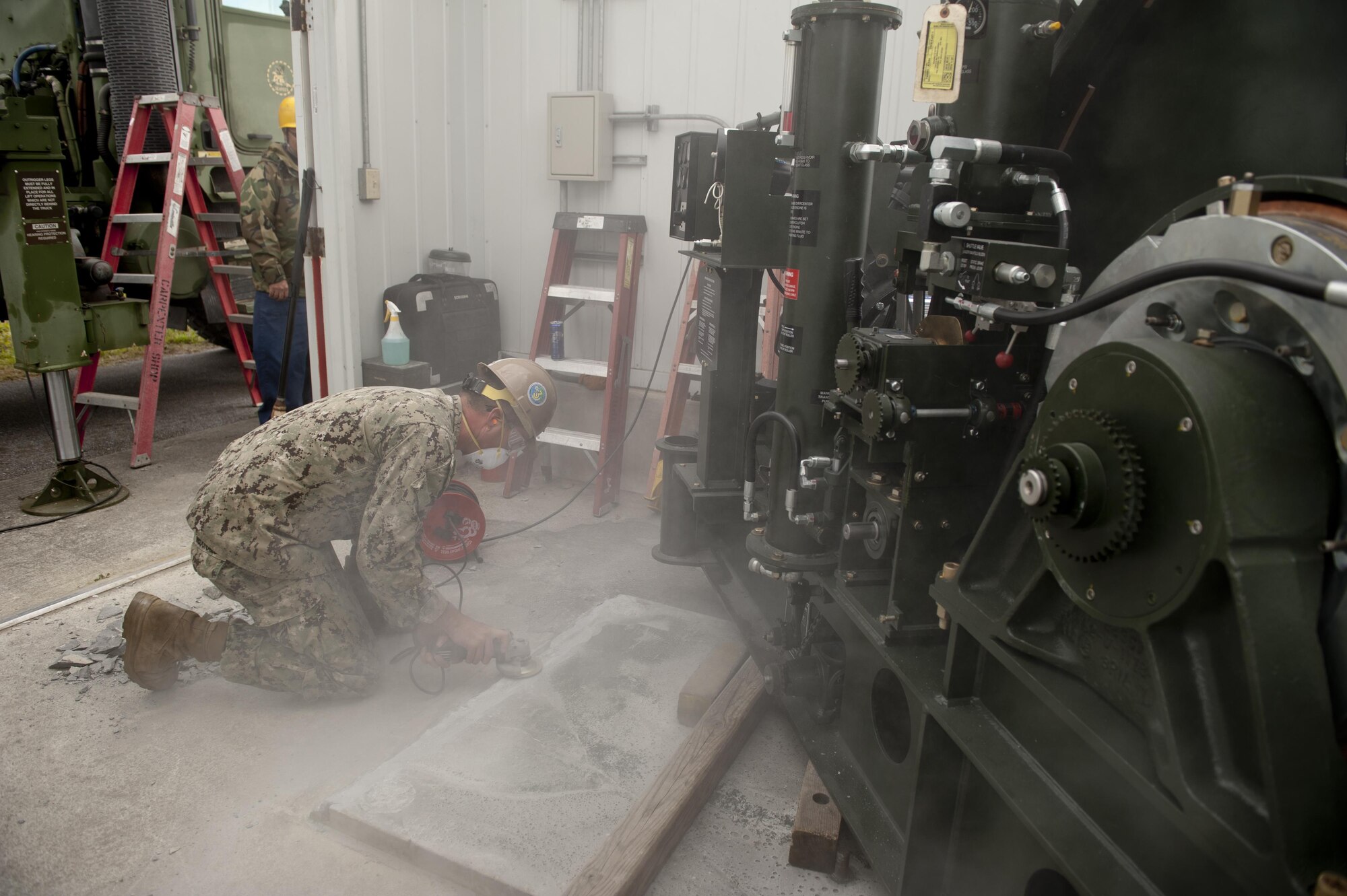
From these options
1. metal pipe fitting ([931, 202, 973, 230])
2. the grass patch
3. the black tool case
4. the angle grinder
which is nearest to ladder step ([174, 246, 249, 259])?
the black tool case

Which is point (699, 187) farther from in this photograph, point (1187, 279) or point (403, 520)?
point (1187, 279)

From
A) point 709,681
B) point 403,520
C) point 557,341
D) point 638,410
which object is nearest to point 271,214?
point 557,341

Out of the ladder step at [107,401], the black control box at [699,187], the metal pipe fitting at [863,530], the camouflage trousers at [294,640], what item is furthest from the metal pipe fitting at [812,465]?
the ladder step at [107,401]

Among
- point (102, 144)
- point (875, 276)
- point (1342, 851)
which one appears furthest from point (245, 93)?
point (1342, 851)

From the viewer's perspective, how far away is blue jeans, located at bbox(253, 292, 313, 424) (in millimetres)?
4816

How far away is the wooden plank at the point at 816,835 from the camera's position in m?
2.06

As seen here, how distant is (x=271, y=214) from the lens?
4715 millimetres

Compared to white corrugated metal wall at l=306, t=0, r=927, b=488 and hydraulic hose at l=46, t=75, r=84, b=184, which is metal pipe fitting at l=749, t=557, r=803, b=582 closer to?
white corrugated metal wall at l=306, t=0, r=927, b=488

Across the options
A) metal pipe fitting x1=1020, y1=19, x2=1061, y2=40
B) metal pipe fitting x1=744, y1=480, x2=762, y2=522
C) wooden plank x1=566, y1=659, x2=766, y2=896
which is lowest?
wooden plank x1=566, y1=659, x2=766, y2=896

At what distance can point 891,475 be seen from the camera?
210cm

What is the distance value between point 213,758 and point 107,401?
306 centimetres

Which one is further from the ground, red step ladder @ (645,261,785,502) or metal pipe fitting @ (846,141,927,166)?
metal pipe fitting @ (846,141,927,166)

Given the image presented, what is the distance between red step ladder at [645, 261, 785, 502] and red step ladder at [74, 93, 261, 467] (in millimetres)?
2657

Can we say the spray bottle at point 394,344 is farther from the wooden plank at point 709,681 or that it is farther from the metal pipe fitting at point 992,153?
the metal pipe fitting at point 992,153
